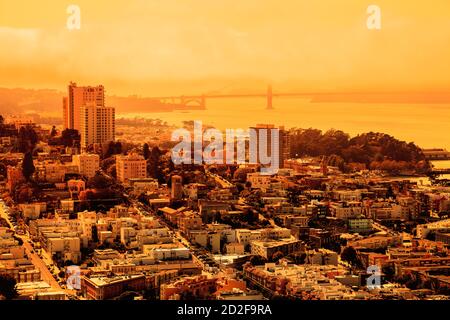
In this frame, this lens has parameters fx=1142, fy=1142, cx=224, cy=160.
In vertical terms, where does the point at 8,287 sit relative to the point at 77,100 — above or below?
below

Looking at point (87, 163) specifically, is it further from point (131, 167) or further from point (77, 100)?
point (77, 100)

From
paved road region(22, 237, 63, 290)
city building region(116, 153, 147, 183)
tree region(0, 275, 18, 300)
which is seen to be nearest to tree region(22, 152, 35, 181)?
city building region(116, 153, 147, 183)

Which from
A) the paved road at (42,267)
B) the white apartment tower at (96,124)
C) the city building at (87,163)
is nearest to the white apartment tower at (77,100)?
the white apartment tower at (96,124)

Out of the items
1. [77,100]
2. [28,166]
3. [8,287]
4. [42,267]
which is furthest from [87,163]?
[8,287]

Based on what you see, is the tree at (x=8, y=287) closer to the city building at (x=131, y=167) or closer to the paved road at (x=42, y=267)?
the paved road at (x=42, y=267)
